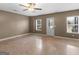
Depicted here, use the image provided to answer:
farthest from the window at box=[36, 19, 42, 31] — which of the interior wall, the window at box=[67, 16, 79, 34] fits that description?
the window at box=[67, 16, 79, 34]

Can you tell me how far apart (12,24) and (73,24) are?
4.83 m

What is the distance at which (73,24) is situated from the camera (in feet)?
26.8

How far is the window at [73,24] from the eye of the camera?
7.90 meters

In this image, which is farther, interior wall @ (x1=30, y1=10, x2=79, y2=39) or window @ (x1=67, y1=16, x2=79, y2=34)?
interior wall @ (x1=30, y1=10, x2=79, y2=39)

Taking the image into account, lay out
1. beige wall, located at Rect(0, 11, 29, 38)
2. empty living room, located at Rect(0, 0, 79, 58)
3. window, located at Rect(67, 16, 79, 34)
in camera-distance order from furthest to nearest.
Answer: window, located at Rect(67, 16, 79, 34), beige wall, located at Rect(0, 11, 29, 38), empty living room, located at Rect(0, 0, 79, 58)

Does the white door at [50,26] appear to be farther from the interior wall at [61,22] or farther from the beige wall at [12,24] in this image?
the beige wall at [12,24]

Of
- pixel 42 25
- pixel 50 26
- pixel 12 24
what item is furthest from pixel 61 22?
pixel 12 24

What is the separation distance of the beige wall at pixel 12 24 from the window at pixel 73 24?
447 centimetres

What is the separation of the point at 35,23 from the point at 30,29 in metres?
0.92

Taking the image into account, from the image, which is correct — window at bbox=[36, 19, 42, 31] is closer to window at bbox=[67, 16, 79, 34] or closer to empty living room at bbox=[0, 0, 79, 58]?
empty living room at bbox=[0, 0, 79, 58]

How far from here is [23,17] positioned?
1107cm

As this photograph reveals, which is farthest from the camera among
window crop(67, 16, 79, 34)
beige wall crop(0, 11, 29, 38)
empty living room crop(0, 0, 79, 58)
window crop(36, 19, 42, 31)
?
window crop(36, 19, 42, 31)

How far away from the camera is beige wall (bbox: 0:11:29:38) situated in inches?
304

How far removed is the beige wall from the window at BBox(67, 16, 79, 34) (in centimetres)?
447
